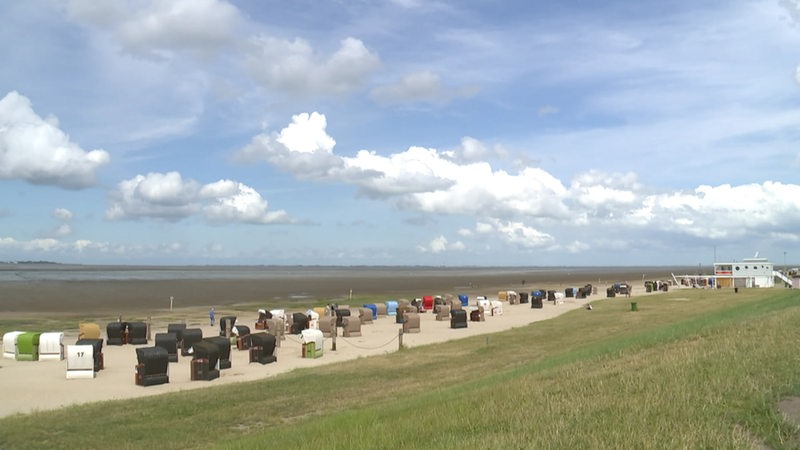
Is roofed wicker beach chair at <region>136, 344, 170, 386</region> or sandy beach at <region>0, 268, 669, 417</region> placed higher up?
roofed wicker beach chair at <region>136, 344, 170, 386</region>

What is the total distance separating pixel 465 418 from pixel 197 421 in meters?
9.67

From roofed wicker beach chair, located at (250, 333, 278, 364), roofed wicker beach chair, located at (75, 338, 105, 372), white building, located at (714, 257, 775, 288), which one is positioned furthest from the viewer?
white building, located at (714, 257, 775, 288)

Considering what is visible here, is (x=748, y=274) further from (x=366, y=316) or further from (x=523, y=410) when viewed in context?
(x=523, y=410)

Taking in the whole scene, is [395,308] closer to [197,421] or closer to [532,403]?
[197,421]

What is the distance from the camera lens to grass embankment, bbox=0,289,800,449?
6965 millimetres

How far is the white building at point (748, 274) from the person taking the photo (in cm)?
8000

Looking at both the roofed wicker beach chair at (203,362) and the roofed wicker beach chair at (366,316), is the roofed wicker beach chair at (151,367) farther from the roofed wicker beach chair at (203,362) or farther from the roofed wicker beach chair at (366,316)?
the roofed wicker beach chair at (366,316)

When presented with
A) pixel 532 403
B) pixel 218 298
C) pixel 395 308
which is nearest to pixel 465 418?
pixel 532 403

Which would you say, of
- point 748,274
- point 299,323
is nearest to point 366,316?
point 299,323

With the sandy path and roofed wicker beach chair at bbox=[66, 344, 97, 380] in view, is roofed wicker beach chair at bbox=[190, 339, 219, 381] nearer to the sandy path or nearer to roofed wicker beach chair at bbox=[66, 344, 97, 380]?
the sandy path

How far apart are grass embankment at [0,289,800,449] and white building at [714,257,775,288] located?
72.5 metres

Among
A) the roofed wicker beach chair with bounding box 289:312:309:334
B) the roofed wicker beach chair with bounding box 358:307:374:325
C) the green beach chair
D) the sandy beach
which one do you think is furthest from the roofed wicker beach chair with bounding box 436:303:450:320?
the green beach chair

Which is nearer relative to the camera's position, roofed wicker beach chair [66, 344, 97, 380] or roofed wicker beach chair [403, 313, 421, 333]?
roofed wicker beach chair [66, 344, 97, 380]

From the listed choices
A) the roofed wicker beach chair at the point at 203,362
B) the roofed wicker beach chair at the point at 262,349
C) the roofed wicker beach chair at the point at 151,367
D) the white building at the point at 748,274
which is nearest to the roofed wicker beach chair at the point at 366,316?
the roofed wicker beach chair at the point at 262,349
